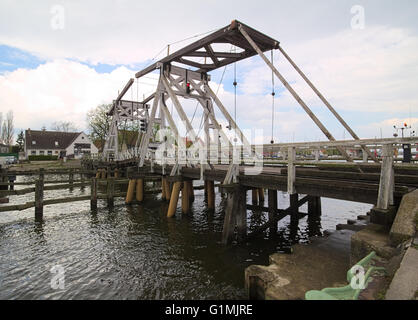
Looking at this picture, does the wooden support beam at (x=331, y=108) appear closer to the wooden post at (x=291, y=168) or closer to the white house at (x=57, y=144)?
the wooden post at (x=291, y=168)

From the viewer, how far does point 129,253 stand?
7312 mm

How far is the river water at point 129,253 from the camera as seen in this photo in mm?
5352

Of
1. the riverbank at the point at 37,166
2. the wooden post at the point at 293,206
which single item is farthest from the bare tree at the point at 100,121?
the wooden post at the point at 293,206

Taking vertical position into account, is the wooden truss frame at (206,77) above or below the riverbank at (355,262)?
above

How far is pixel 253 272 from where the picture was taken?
3625mm

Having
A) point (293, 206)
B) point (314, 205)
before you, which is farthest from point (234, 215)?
point (314, 205)

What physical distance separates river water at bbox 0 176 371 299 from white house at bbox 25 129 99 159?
161ft

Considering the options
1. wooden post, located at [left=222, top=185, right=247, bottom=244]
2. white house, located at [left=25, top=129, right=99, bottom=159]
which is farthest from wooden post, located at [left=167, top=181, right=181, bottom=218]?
white house, located at [left=25, top=129, right=99, bottom=159]

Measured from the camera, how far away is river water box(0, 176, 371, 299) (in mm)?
5352

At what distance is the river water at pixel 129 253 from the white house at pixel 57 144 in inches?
1933

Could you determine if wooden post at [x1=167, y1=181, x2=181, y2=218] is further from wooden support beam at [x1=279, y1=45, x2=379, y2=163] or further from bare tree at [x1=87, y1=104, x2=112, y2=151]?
bare tree at [x1=87, y1=104, x2=112, y2=151]
